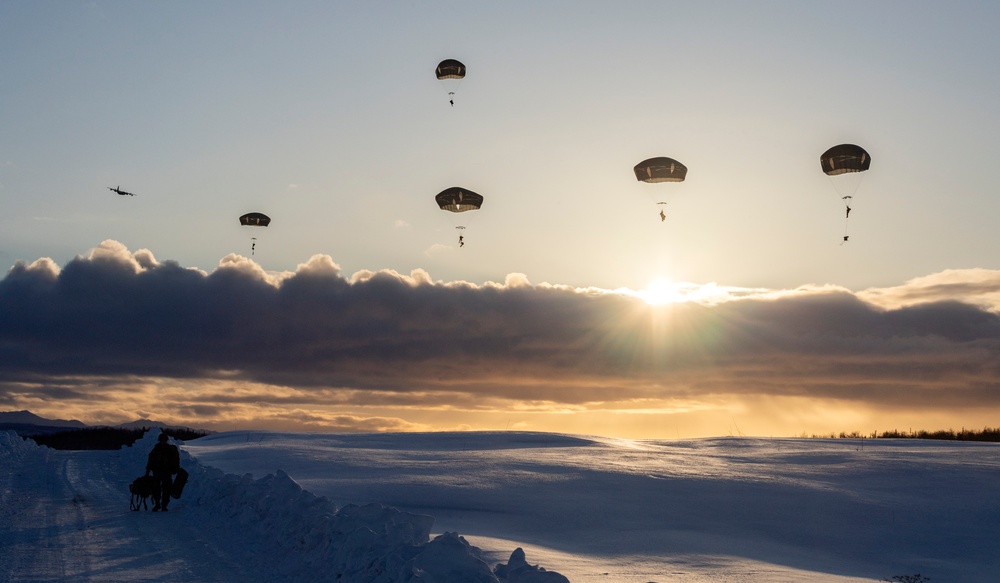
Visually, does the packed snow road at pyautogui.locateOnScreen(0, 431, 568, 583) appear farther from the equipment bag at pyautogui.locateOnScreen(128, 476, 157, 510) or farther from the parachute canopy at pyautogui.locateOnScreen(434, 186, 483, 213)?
the parachute canopy at pyautogui.locateOnScreen(434, 186, 483, 213)

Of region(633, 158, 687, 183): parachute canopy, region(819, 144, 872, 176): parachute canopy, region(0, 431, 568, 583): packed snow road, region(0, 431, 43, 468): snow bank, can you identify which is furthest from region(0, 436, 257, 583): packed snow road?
region(819, 144, 872, 176): parachute canopy

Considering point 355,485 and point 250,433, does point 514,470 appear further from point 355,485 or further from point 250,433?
point 250,433

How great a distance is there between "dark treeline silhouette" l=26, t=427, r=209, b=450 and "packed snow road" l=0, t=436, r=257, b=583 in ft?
96.9

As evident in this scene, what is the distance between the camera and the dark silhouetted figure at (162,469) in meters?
19.6

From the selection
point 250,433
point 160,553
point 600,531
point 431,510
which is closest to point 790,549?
point 600,531

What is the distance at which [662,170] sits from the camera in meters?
40.9

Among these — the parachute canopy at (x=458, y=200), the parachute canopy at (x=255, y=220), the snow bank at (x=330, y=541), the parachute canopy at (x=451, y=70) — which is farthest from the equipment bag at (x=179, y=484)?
the parachute canopy at (x=255, y=220)

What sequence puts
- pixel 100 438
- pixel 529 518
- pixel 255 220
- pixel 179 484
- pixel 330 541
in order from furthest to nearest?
pixel 100 438
pixel 255 220
pixel 179 484
pixel 529 518
pixel 330 541

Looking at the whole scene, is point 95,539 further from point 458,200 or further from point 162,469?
point 458,200

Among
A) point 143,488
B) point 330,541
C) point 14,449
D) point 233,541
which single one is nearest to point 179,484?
point 143,488

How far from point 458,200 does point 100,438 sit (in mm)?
31261

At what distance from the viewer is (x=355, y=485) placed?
21.8 metres

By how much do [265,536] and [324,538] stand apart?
2212mm

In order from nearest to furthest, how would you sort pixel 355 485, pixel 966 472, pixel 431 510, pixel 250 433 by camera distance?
pixel 431 510 < pixel 355 485 < pixel 966 472 < pixel 250 433
